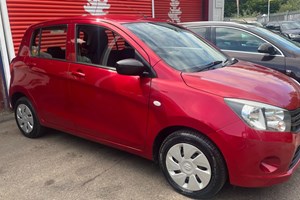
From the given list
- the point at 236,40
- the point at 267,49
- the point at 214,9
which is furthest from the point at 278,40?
the point at 214,9

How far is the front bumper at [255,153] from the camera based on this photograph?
111 inches

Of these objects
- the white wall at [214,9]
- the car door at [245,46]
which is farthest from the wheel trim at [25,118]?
the white wall at [214,9]

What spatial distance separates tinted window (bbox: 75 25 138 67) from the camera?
3.73m

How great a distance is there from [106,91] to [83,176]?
96cm

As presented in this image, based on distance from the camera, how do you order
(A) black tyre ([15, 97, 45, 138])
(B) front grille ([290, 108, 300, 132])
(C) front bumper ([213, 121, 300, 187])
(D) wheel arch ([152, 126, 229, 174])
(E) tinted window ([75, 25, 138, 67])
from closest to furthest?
(C) front bumper ([213, 121, 300, 187])
(B) front grille ([290, 108, 300, 132])
(D) wheel arch ([152, 126, 229, 174])
(E) tinted window ([75, 25, 138, 67])
(A) black tyre ([15, 97, 45, 138])

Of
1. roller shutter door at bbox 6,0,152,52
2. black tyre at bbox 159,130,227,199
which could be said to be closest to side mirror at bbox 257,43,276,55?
black tyre at bbox 159,130,227,199

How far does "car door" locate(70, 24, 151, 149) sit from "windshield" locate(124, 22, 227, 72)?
235 mm

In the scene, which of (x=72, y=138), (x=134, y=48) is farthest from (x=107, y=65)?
(x=72, y=138)

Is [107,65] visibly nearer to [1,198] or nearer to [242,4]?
[1,198]

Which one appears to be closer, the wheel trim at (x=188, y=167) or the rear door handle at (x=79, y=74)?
the wheel trim at (x=188, y=167)

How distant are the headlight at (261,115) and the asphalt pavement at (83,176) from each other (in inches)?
30.8

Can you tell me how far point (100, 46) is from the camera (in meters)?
3.93

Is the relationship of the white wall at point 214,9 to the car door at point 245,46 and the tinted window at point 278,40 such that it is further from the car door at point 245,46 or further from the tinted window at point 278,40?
the tinted window at point 278,40

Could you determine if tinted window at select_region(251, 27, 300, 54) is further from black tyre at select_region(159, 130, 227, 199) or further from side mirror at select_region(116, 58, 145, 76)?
black tyre at select_region(159, 130, 227, 199)
